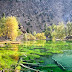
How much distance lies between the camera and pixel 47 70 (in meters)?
14.0

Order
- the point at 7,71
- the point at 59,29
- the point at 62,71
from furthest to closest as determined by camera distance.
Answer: the point at 59,29
the point at 62,71
the point at 7,71

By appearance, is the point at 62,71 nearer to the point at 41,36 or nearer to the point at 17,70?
the point at 17,70

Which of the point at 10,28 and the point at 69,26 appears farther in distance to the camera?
the point at 69,26

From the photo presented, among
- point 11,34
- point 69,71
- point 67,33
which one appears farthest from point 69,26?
point 69,71

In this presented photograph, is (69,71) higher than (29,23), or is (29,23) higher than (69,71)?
(29,23)

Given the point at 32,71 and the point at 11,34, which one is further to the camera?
the point at 11,34

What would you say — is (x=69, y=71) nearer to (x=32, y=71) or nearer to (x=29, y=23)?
(x=32, y=71)

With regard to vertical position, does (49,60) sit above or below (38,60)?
below

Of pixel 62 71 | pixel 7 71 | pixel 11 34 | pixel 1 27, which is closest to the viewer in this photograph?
pixel 7 71

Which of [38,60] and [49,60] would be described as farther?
[49,60]

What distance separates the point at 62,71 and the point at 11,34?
49205 millimetres

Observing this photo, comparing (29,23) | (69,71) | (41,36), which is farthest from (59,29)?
(29,23)

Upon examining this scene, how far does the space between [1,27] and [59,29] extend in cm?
4952

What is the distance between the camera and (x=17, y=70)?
13.0 metres
